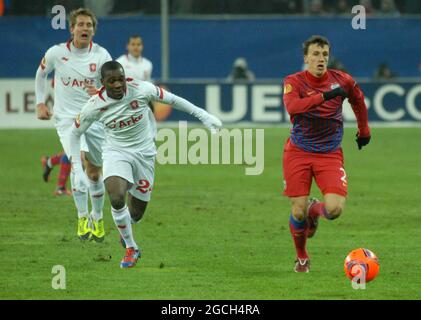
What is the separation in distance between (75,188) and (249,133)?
13.7 meters

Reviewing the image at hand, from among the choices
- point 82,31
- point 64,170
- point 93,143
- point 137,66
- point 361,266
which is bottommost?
point 361,266

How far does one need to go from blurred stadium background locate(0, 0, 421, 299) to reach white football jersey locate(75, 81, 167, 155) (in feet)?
3.87

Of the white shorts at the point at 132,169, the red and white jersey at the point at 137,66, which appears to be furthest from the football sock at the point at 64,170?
the white shorts at the point at 132,169

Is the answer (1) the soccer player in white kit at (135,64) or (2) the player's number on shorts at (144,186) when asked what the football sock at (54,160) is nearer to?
(1) the soccer player in white kit at (135,64)

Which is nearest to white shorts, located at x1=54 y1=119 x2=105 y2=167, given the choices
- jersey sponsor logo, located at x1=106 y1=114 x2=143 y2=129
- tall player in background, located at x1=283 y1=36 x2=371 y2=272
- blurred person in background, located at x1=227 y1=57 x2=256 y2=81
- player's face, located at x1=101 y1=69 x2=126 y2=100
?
jersey sponsor logo, located at x1=106 y1=114 x2=143 y2=129

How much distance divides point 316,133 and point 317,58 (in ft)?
2.32

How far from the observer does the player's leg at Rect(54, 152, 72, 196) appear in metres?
16.9

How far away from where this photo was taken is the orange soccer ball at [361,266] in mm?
10203

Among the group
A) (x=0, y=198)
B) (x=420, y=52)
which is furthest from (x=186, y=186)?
(x=420, y=52)

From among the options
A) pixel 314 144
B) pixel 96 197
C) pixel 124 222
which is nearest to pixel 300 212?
pixel 314 144

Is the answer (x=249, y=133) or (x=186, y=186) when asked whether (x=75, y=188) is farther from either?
(x=249, y=133)

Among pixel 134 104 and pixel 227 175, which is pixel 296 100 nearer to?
pixel 134 104

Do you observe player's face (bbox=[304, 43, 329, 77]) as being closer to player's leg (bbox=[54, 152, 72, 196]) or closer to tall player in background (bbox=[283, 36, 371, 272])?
tall player in background (bbox=[283, 36, 371, 272])

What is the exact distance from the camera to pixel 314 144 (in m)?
10.9
